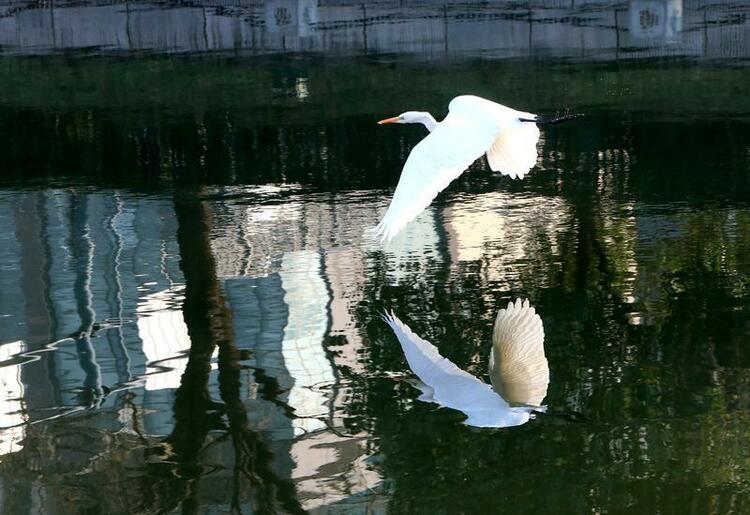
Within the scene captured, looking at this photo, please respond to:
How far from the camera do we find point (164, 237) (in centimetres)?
1103

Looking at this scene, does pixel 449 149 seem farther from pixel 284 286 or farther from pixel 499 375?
pixel 284 286

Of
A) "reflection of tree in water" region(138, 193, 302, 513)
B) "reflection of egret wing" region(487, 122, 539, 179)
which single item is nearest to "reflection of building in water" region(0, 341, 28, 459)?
"reflection of tree in water" region(138, 193, 302, 513)

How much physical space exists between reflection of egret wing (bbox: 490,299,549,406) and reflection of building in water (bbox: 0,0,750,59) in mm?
14478

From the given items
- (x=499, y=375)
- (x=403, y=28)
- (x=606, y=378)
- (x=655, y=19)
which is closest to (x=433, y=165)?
Result: (x=499, y=375)

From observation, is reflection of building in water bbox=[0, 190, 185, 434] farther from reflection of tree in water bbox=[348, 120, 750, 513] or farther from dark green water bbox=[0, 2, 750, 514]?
reflection of tree in water bbox=[348, 120, 750, 513]

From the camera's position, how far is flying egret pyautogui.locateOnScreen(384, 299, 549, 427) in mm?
6816

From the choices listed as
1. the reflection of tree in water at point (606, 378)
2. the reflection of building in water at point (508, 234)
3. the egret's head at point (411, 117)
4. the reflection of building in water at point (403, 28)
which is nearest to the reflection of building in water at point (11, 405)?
the reflection of tree in water at point (606, 378)

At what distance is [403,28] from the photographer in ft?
92.7

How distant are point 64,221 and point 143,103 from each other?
7.96m

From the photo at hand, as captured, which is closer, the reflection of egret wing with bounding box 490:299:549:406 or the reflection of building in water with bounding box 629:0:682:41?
the reflection of egret wing with bounding box 490:299:549:406

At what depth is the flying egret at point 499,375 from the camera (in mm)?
6816

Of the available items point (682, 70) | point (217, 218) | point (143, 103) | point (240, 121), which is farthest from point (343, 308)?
point (682, 70)

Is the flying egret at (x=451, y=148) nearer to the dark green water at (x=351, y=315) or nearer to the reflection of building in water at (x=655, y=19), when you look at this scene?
the dark green water at (x=351, y=315)

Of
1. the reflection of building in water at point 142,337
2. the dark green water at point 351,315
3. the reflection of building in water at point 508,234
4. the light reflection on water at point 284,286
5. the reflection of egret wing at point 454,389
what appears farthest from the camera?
the reflection of building in water at point 508,234
